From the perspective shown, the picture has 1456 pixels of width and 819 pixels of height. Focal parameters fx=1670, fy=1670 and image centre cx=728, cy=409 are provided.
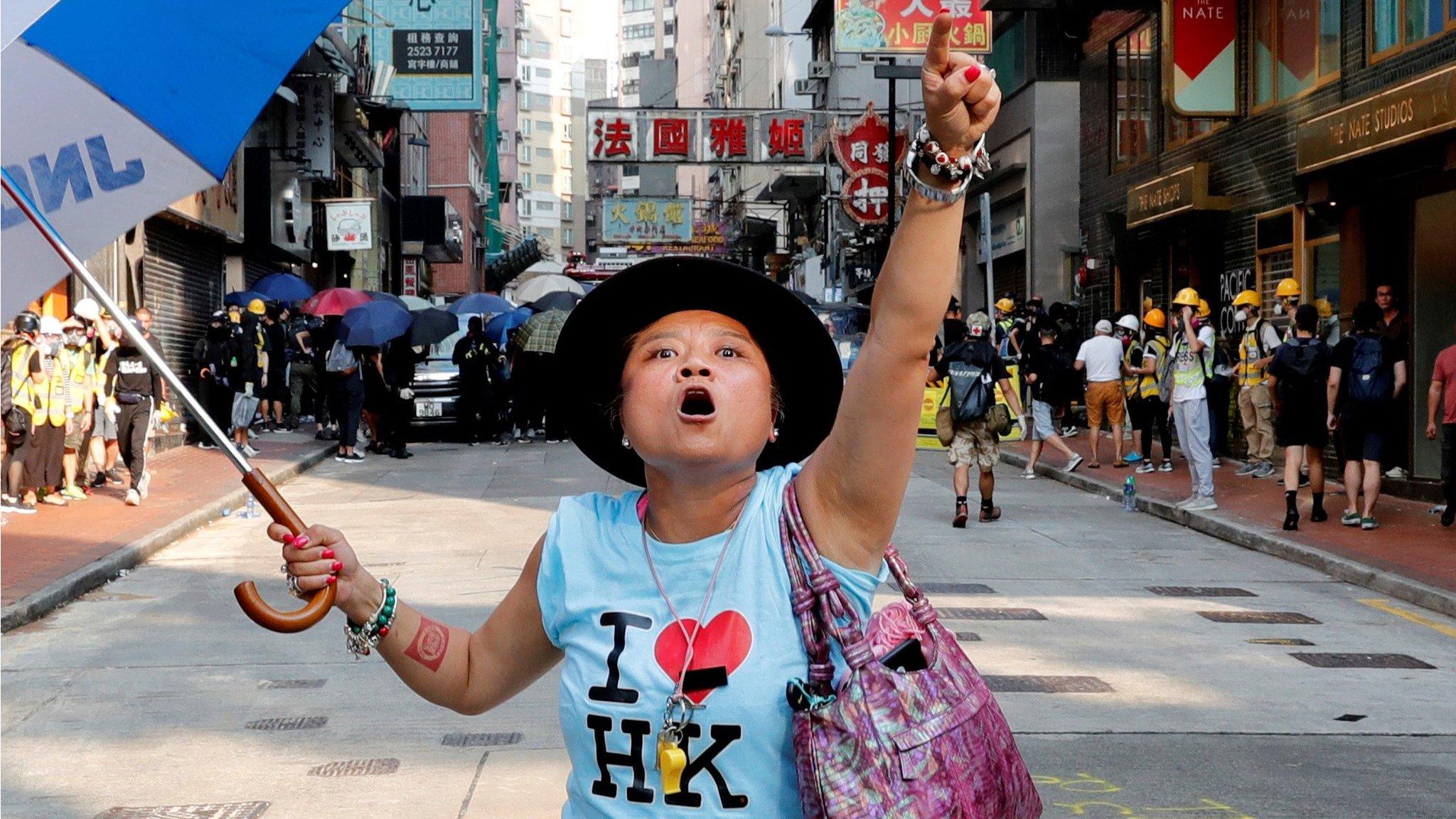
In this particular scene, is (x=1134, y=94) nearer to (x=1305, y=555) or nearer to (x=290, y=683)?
(x=1305, y=555)

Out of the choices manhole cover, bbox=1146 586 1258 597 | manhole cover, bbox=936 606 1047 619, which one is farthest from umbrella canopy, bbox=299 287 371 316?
manhole cover, bbox=936 606 1047 619

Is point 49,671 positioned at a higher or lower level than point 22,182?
lower

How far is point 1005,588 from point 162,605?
A: 5444 millimetres

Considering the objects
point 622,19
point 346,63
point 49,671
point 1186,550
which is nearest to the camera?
point 49,671

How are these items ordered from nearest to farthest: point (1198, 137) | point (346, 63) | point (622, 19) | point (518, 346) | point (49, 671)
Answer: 1. point (49, 671)
2. point (1198, 137)
3. point (518, 346)
4. point (346, 63)
5. point (622, 19)

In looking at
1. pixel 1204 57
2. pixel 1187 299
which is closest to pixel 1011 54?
pixel 1204 57

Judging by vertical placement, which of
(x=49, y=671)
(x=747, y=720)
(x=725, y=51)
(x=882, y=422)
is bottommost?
(x=49, y=671)

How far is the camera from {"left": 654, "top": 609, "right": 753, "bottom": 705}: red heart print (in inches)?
91.7

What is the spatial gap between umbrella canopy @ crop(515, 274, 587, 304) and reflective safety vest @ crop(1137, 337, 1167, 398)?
656 inches

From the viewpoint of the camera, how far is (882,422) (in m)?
2.29

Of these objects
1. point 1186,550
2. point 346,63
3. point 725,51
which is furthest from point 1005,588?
point 725,51

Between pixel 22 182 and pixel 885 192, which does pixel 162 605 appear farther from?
pixel 885 192

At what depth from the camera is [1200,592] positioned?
11117 mm

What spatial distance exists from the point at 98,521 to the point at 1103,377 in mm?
11252
